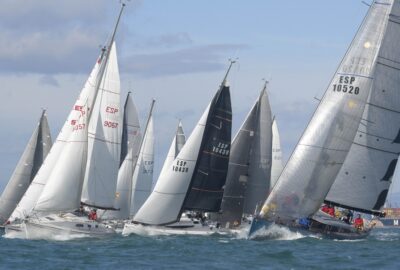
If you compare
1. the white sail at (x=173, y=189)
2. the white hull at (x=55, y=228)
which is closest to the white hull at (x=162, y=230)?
the white sail at (x=173, y=189)

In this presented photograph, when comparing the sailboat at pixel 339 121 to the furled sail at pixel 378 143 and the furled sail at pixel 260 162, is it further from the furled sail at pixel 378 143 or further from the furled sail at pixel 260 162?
the furled sail at pixel 260 162

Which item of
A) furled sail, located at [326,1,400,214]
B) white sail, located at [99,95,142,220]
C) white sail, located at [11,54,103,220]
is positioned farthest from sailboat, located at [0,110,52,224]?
furled sail, located at [326,1,400,214]

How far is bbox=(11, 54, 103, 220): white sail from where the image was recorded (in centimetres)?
5475

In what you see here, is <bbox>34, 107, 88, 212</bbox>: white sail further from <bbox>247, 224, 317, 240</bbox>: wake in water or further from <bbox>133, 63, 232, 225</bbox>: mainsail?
<bbox>247, 224, 317, 240</bbox>: wake in water

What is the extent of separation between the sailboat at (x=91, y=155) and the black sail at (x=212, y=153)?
431 cm

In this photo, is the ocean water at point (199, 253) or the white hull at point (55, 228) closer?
the ocean water at point (199, 253)

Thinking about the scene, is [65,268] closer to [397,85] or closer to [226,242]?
[226,242]

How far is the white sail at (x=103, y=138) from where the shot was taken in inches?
2164

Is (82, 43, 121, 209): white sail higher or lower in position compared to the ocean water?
higher

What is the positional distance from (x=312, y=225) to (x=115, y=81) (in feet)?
36.6

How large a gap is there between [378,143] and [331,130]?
265 cm

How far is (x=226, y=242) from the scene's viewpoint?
173 feet

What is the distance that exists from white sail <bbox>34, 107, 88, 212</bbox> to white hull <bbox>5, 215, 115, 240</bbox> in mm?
579

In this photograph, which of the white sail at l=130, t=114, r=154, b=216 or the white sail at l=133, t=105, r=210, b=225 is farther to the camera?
the white sail at l=130, t=114, r=154, b=216
